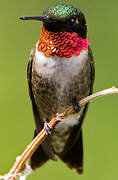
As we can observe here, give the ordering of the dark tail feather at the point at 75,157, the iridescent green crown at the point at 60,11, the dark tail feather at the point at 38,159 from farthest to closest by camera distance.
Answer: the dark tail feather at the point at 75,157
the dark tail feather at the point at 38,159
the iridescent green crown at the point at 60,11

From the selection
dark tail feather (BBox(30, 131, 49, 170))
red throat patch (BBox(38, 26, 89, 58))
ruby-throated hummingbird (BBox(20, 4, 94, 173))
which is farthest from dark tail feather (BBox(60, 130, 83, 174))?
red throat patch (BBox(38, 26, 89, 58))

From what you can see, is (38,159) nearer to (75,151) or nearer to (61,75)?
(75,151)

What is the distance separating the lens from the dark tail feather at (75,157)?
3.13 meters

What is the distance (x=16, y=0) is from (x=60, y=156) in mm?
2005

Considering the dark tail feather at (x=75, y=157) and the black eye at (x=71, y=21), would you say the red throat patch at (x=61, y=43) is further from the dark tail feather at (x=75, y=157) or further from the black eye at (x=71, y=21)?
the dark tail feather at (x=75, y=157)

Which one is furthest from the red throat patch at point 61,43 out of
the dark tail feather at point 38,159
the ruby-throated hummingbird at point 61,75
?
the dark tail feather at point 38,159

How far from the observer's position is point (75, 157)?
3166 mm

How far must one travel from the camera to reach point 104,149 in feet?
12.5

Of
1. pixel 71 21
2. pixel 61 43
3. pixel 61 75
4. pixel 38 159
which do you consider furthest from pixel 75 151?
pixel 71 21

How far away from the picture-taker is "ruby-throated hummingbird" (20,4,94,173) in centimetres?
230

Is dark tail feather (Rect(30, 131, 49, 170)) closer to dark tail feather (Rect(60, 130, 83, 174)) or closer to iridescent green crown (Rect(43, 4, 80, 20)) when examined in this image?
dark tail feather (Rect(60, 130, 83, 174))

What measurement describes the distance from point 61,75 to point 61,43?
8.9 inches

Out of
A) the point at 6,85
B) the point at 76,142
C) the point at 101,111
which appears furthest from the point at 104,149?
the point at 6,85

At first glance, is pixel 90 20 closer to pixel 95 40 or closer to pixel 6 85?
pixel 95 40
